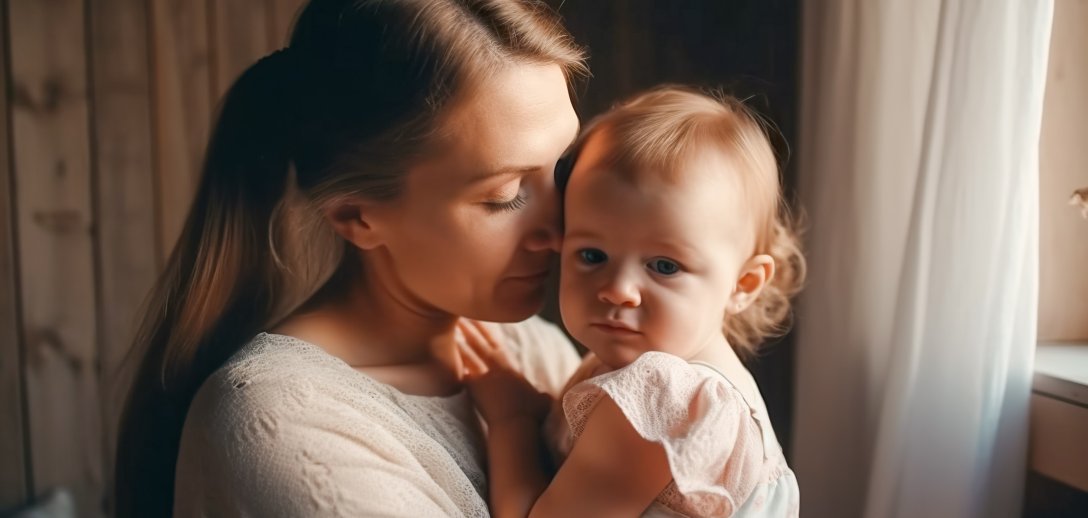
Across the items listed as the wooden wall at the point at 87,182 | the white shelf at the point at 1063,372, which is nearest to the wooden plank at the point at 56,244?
the wooden wall at the point at 87,182

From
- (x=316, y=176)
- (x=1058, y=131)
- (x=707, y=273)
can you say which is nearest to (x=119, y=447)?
(x=316, y=176)

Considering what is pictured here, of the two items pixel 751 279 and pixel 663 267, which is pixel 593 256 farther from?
pixel 751 279

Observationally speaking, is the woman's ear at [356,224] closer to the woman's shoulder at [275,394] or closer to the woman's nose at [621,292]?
the woman's shoulder at [275,394]

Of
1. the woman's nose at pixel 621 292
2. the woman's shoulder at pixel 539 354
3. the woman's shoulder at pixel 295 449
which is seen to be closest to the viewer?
the woman's shoulder at pixel 295 449

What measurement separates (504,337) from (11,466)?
1.62m

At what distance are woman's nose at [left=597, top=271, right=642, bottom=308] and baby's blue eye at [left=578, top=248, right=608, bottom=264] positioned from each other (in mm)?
42

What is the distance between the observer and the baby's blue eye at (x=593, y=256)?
1144 millimetres

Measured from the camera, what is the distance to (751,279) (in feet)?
4.00

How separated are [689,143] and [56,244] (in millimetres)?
1936

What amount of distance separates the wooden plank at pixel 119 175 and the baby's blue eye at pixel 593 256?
5.39 ft

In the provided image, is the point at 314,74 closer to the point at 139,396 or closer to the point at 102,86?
the point at 139,396

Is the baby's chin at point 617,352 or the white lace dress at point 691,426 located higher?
the baby's chin at point 617,352

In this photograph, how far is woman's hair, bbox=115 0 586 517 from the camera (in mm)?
1109

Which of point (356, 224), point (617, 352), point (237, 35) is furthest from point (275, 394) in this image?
point (237, 35)
